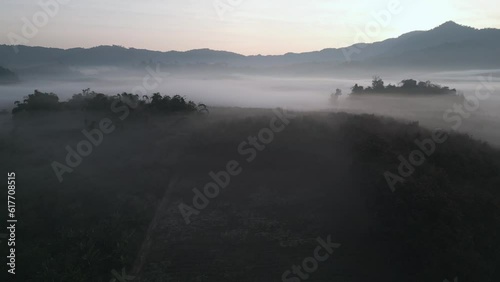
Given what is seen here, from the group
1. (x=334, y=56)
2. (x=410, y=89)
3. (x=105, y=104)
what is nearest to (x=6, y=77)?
(x=105, y=104)

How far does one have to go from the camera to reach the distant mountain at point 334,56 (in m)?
116

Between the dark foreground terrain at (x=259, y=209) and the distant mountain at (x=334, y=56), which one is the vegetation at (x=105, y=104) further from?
the distant mountain at (x=334, y=56)

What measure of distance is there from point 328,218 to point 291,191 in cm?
286

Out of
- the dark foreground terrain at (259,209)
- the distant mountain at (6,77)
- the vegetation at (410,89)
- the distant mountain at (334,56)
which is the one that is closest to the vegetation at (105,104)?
the dark foreground terrain at (259,209)

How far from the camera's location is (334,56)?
16888 centimetres

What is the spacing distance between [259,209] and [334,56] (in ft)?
534

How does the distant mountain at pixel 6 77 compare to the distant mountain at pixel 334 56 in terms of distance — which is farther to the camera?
the distant mountain at pixel 334 56

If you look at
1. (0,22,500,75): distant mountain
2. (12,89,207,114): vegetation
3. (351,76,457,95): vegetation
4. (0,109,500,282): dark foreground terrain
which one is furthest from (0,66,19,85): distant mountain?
(351,76,457,95): vegetation

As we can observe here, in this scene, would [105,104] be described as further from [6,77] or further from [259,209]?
[6,77]

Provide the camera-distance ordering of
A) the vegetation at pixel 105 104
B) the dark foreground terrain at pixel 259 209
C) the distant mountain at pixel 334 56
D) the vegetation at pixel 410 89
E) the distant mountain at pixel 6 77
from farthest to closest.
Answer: the distant mountain at pixel 334 56 → the distant mountain at pixel 6 77 → the vegetation at pixel 410 89 → the vegetation at pixel 105 104 → the dark foreground terrain at pixel 259 209

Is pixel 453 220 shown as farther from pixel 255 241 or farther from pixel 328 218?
pixel 255 241

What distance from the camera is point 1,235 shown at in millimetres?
13312

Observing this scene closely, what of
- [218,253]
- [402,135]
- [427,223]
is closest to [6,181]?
[218,253]

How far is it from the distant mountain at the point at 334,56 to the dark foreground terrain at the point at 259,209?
336 ft
